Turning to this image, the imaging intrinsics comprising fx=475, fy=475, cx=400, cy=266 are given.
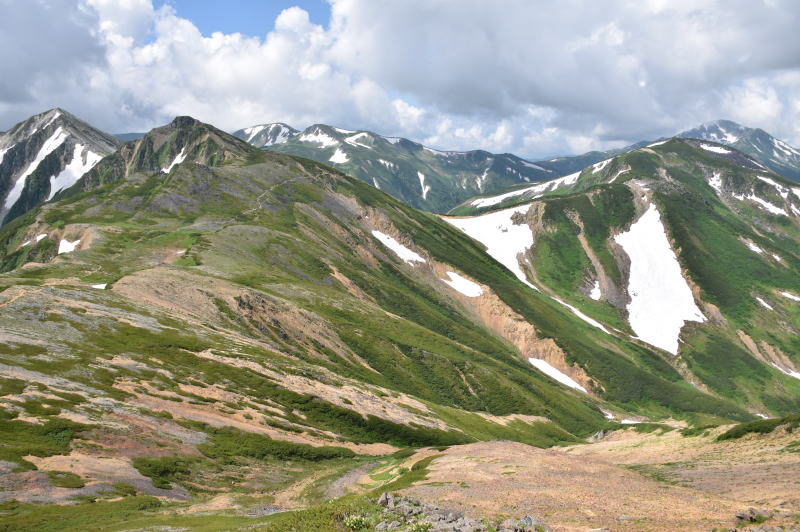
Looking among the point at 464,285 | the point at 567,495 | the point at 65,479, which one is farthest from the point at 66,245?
the point at 567,495

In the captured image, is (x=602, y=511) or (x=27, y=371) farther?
(x=27, y=371)

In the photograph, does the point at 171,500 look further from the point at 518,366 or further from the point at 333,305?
Answer: the point at 518,366

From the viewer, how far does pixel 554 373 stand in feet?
506

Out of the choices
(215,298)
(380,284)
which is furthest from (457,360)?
(215,298)

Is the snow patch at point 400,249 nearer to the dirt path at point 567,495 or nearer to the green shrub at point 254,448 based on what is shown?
the green shrub at point 254,448

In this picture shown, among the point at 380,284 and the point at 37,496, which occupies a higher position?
the point at 380,284

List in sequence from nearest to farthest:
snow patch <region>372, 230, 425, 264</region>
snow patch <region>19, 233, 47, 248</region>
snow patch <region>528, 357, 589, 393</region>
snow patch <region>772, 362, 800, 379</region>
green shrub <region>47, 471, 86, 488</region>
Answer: green shrub <region>47, 471, 86, 488</region> → snow patch <region>19, 233, 47, 248</region> → snow patch <region>528, 357, 589, 393</region> → snow patch <region>772, 362, 800, 379</region> → snow patch <region>372, 230, 425, 264</region>

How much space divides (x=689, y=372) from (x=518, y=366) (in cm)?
8613

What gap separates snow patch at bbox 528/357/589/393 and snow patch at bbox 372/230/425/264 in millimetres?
59917

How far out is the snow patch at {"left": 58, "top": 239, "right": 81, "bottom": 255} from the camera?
411 ft

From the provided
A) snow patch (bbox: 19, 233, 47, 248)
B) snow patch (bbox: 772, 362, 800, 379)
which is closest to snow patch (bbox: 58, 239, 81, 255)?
snow patch (bbox: 19, 233, 47, 248)

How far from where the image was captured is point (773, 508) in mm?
25578

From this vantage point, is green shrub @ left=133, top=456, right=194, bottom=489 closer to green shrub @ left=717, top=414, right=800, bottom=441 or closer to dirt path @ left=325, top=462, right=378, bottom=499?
dirt path @ left=325, top=462, right=378, bottom=499

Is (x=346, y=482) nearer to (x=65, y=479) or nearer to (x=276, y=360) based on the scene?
(x=65, y=479)
